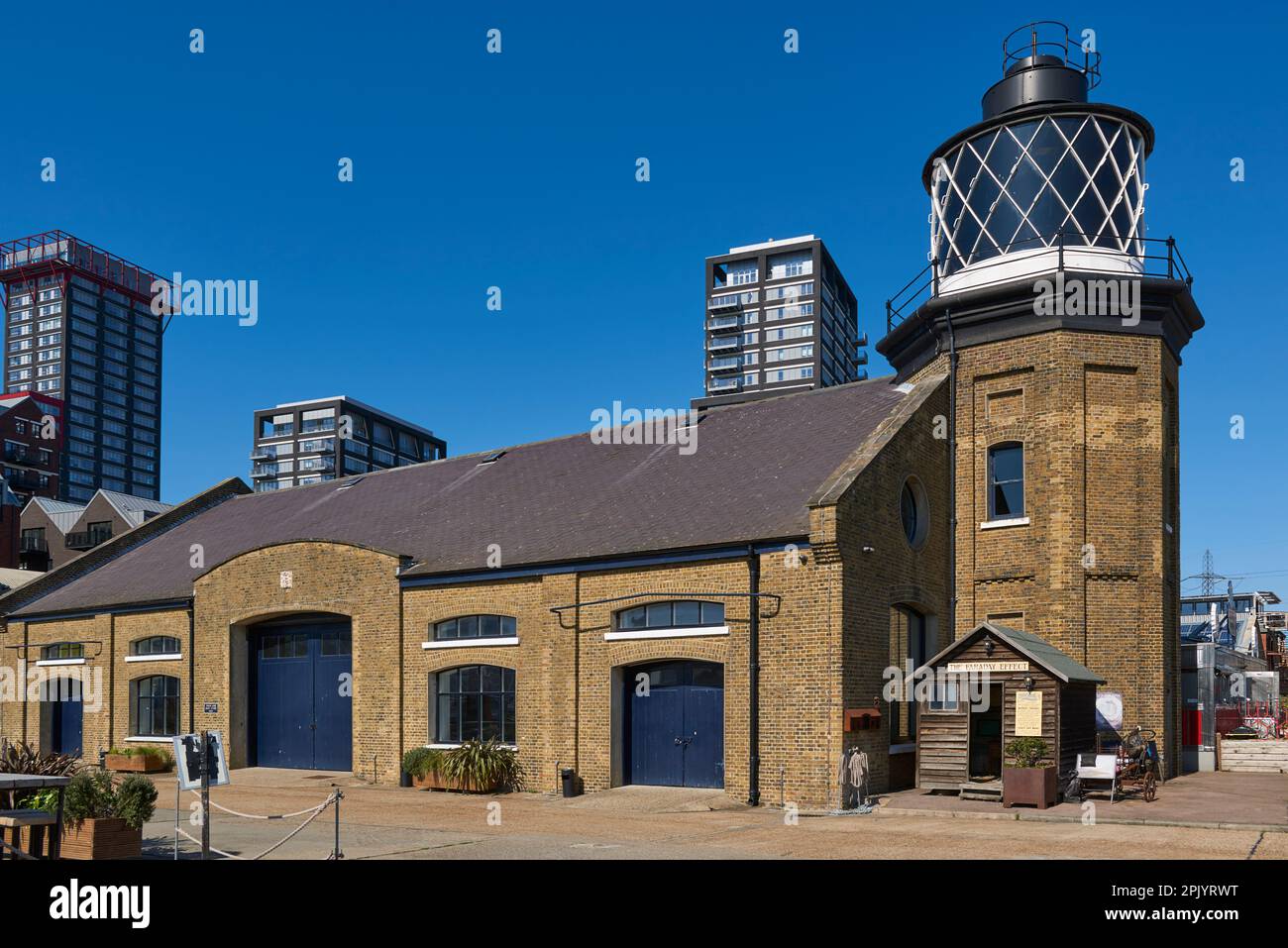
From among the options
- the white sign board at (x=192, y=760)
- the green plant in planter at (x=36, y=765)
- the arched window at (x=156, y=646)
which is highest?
the white sign board at (x=192, y=760)

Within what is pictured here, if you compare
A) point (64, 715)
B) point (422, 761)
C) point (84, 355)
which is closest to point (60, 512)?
point (64, 715)

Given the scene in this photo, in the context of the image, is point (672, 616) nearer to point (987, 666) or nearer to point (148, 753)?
point (987, 666)

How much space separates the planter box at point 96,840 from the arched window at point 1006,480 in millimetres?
18589

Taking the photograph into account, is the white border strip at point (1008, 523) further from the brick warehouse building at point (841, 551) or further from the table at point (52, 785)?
the table at point (52, 785)

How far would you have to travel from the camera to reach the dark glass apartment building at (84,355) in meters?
171

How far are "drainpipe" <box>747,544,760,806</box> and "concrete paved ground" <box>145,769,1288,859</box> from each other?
1.79ft

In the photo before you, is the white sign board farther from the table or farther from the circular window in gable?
the circular window in gable

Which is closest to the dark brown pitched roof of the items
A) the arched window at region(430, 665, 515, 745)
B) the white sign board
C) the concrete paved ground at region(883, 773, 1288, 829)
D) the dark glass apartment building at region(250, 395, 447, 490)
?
the arched window at region(430, 665, 515, 745)

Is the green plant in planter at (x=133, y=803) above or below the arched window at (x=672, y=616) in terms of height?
below

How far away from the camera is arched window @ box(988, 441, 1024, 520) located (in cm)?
2522

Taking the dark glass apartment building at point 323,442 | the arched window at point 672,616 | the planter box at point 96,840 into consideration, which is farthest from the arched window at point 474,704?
the dark glass apartment building at point 323,442
